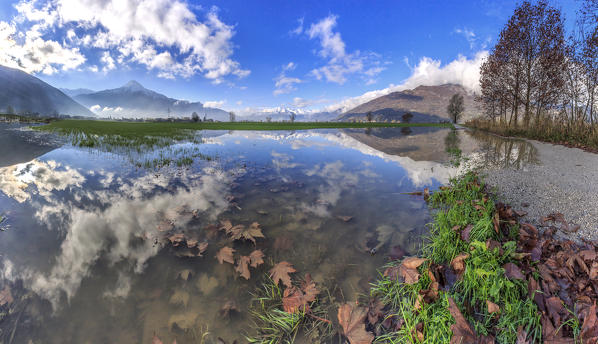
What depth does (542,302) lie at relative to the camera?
2.31 meters

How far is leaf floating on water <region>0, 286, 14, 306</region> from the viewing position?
2.73 m

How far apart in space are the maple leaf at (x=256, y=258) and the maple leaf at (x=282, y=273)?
0.97 ft

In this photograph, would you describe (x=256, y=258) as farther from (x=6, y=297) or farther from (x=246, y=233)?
(x=6, y=297)

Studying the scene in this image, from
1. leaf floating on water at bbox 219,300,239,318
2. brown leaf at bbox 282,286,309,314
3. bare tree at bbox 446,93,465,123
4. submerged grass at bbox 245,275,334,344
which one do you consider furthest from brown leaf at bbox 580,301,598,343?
bare tree at bbox 446,93,465,123

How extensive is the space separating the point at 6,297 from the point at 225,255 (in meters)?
2.78

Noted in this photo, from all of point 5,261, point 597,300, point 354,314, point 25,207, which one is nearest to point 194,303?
point 354,314

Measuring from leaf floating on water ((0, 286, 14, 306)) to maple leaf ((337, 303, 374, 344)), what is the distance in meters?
4.31

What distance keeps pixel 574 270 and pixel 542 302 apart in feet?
3.32

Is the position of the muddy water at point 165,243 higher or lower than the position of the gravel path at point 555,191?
lower

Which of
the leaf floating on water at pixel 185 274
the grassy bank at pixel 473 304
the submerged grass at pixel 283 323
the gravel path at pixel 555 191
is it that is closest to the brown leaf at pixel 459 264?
the grassy bank at pixel 473 304

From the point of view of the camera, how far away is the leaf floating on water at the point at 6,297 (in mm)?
2727

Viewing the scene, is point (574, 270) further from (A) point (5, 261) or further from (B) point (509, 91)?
(B) point (509, 91)

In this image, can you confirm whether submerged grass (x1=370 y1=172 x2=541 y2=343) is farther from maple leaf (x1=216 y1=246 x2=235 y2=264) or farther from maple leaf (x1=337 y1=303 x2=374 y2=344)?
maple leaf (x1=216 y1=246 x2=235 y2=264)

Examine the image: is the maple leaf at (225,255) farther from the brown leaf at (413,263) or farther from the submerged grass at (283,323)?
the brown leaf at (413,263)
